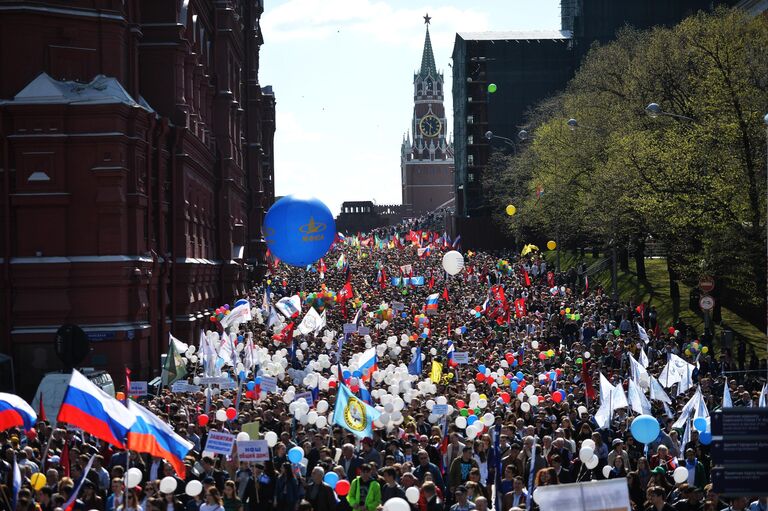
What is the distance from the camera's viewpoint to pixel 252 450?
16.3 meters

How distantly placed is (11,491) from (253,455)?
9.50ft

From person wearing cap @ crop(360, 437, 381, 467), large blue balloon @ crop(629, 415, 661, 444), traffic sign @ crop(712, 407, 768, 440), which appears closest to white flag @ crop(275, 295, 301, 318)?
person wearing cap @ crop(360, 437, 381, 467)

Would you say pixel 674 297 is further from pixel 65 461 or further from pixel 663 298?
pixel 65 461

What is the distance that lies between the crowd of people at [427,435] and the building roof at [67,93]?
729 centimetres

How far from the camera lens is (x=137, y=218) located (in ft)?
119

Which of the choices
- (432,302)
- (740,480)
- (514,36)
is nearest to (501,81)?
(514,36)

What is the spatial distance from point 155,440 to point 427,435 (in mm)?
6748

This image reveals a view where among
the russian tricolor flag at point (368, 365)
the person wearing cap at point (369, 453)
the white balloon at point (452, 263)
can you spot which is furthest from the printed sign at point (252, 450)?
the white balloon at point (452, 263)

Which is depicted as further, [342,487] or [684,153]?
[684,153]

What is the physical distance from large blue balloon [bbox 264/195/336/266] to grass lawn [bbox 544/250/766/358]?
59.8 ft

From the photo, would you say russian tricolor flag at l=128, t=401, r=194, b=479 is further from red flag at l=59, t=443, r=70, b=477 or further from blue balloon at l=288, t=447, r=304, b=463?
red flag at l=59, t=443, r=70, b=477

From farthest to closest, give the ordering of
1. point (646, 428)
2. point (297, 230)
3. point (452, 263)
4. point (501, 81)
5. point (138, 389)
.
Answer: point (501, 81), point (452, 263), point (297, 230), point (138, 389), point (646, 428)

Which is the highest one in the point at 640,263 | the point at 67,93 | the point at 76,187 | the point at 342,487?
the point at 67,93

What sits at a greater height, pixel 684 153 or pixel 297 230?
pixel 684 153
